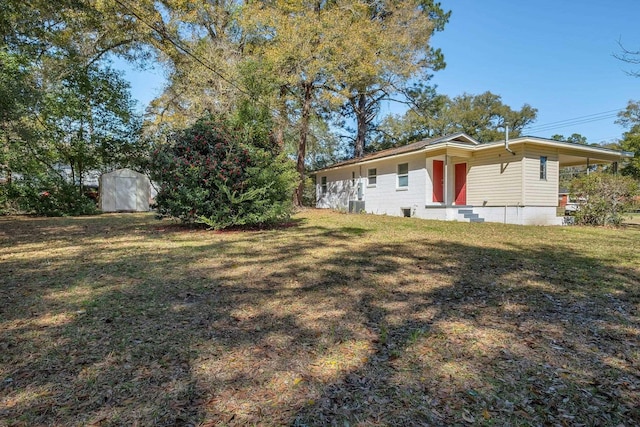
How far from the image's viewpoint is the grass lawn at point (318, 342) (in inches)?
70.5

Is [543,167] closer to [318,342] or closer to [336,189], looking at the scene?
[336,189]

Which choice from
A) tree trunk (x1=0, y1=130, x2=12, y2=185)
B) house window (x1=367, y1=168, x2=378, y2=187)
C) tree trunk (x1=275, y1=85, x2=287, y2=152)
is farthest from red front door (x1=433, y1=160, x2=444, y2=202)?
tree trunk (x1=0, y1=130, x2=12, y2=185)

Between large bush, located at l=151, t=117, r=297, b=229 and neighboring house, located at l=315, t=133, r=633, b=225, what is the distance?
708 cm

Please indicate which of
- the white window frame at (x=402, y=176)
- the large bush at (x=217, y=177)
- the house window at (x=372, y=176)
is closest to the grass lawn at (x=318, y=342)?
the large bush at (x=217, y=177)

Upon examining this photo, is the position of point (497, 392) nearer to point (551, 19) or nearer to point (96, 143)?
point (551, 19)

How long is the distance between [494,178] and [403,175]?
3.46m

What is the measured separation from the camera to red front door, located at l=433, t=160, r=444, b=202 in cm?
1410

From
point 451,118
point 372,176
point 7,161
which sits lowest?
point 372,176

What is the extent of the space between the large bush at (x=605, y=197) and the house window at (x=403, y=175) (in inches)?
227

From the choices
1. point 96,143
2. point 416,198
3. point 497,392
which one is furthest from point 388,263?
point 96,143

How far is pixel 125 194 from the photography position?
58.0ft

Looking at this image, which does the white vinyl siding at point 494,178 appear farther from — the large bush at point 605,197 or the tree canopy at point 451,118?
the tree canopy at point 451,118

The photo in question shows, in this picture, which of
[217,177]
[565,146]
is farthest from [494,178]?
[217,177]

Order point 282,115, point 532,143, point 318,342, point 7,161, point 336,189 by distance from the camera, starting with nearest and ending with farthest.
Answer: point 318,342 → point 532,143 → point 7,161 → point 282,115 → point 336,189
